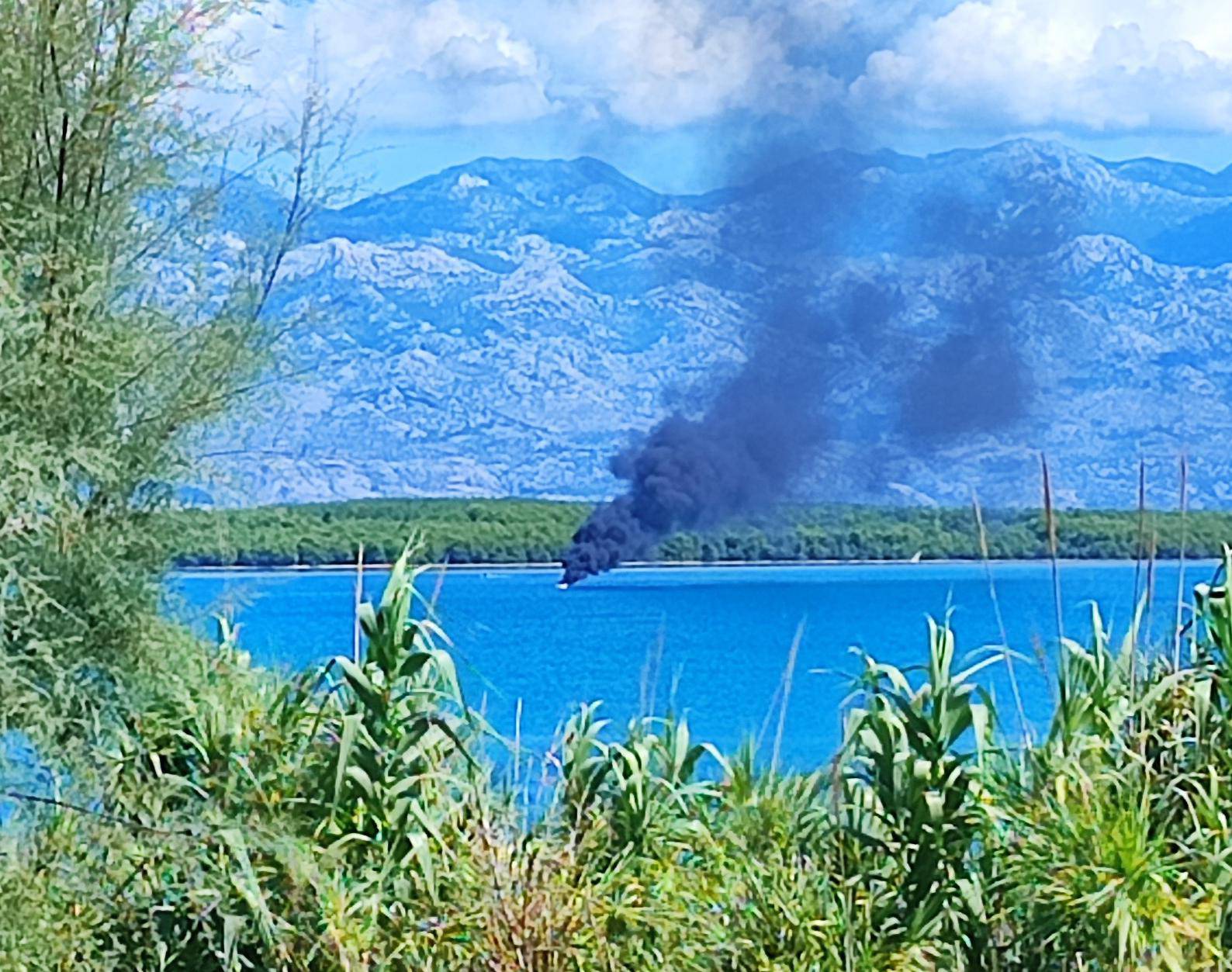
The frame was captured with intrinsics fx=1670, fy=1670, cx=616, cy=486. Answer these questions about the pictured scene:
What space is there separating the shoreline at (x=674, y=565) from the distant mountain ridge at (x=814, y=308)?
0.14 m

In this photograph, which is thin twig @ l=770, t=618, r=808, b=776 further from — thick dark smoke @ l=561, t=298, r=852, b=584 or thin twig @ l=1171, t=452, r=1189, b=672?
thick dark smoke @ l=561, t=298, r=852, b=584

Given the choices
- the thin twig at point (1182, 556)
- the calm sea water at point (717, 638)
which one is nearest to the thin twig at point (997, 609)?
the calm sea water at point (717, 638)

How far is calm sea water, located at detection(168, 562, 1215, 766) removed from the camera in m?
3.26

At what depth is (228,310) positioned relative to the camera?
311 cm

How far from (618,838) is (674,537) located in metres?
1.73

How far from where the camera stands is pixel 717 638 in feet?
13.6

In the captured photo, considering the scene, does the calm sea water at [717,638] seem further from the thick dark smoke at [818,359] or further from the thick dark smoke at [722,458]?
the thick dark smoke at [818,359]

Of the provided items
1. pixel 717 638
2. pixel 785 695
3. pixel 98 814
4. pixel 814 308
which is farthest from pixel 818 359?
pixel 98 814

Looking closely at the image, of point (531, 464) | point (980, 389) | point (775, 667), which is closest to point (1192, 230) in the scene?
point (980, 389)

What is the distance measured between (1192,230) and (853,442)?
175 cm

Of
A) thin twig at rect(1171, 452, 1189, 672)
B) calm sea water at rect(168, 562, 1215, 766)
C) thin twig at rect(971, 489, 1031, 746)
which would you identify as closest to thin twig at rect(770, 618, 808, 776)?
calm sea water at rect(168, 562, 1215, 766)

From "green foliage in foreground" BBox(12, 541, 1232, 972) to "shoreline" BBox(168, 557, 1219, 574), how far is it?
182 millimetres

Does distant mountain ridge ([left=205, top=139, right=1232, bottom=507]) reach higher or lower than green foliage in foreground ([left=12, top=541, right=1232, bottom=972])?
higher

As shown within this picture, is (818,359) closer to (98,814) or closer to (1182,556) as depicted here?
(1182,556)
